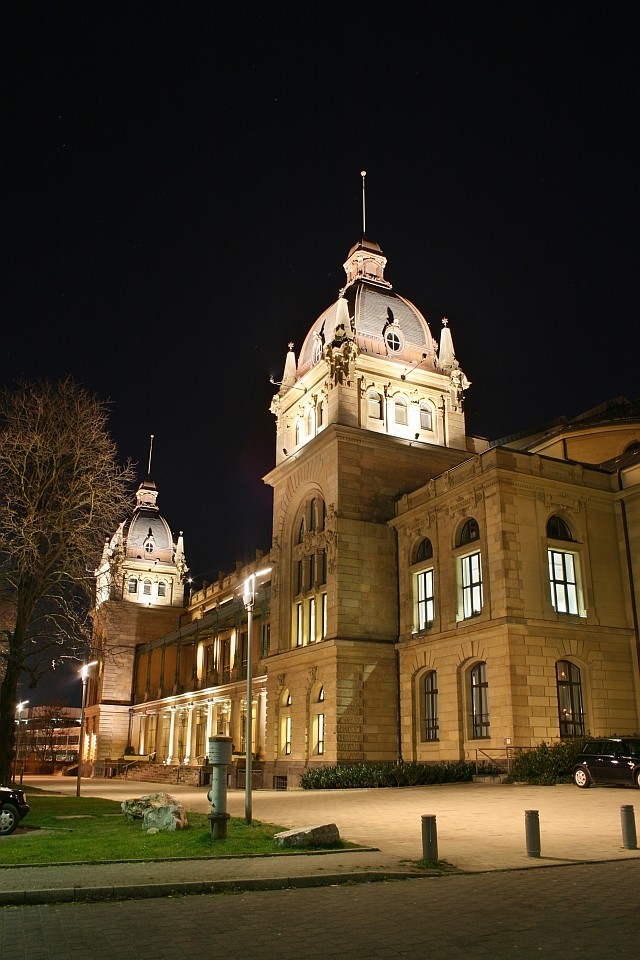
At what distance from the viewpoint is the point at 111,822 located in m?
22.1

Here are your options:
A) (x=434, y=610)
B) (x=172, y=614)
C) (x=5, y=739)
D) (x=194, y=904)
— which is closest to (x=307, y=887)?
(x=194, y=904)

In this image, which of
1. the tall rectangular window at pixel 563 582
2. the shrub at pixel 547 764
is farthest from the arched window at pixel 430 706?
the shrub at pixel 547 764

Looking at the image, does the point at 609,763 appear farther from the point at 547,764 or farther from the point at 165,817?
the point at 165,817

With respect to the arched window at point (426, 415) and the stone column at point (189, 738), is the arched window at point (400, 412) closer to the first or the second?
the arched window at point (426, 415)

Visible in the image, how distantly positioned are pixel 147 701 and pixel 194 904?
75.9m

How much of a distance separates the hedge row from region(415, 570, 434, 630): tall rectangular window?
8.24 metres

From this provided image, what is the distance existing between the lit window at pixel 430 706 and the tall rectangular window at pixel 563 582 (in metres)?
7.09

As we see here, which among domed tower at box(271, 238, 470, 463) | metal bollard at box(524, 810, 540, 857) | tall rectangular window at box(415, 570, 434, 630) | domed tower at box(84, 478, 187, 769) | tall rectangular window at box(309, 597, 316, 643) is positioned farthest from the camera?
domed tower at box(84, 478, 187, 769)

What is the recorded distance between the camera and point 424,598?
1716 inches

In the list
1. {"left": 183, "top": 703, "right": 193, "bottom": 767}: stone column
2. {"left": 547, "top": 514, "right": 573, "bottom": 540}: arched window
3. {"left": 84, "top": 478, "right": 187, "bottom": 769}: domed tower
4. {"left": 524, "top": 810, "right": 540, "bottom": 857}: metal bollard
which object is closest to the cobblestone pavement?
{"left": 524, "top": 810, "right": 540, "bottom": 857}: metal bollard

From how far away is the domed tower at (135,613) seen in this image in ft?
287

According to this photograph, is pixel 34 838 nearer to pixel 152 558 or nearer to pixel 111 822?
pixel 111 822

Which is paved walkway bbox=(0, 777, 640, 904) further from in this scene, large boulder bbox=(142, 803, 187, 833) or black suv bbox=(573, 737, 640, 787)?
large boulder bbox=(142, 803, 187, 833)

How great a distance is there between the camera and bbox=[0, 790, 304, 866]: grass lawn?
50.0 feet
